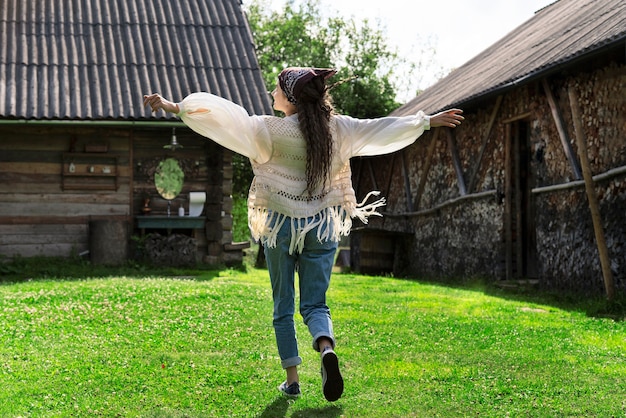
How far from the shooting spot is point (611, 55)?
399 inches

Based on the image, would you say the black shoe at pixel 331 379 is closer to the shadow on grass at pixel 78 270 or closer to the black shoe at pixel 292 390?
the black shoe at pixel 292 390

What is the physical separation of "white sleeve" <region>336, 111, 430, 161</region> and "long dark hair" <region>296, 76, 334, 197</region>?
0.49 feet

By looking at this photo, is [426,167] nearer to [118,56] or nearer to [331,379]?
[118,56]

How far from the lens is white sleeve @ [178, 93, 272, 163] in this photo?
4863mm

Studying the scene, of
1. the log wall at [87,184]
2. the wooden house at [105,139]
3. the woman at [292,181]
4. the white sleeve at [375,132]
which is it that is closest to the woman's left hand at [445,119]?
the white sleeve at [375,132]

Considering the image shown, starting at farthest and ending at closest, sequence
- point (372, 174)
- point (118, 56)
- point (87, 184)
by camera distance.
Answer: point (372, 174)
point (118, 56)
point (87, 184)

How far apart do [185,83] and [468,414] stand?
1135cm

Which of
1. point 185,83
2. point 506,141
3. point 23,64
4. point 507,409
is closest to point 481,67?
point 506,141

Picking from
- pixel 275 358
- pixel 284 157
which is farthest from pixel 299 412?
pixel 275 358

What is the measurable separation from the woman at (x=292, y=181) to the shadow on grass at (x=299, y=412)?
0.72ft

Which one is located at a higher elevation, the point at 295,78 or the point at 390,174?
the point at 390,174

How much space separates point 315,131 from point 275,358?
1917mm

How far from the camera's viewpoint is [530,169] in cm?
1316

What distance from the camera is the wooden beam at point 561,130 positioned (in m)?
10.9
